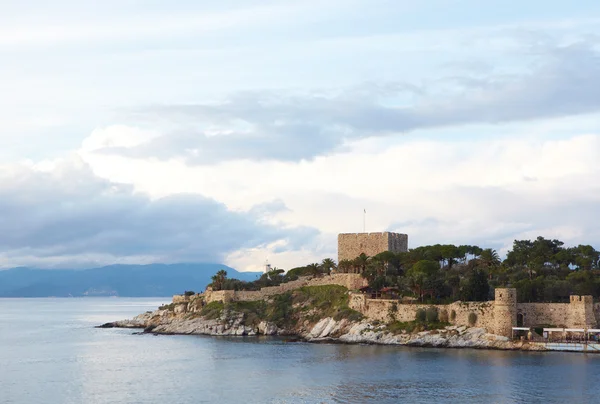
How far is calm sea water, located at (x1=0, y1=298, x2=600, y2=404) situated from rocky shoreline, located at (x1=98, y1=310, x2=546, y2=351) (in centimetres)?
240

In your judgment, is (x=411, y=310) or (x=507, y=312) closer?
(x=507, y=312)

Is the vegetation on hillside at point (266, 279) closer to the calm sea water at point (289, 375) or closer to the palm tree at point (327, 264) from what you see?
the palm tree at point (327, 264)

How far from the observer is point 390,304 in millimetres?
93875

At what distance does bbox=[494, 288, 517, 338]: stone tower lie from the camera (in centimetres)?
8225

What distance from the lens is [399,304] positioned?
9294cm

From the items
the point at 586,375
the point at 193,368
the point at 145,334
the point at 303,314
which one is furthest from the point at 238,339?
the point at 586,375

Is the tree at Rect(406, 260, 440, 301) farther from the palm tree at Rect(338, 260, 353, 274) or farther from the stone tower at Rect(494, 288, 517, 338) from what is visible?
the palm tree at Rect(338, 260, 353, 274)

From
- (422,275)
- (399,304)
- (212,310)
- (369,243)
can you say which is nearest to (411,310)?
(399,304)

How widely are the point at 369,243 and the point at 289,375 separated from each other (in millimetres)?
54747

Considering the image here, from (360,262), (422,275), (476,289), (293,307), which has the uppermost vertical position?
(360,262)

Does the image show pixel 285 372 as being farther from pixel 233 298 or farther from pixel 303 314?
pixel 233 298

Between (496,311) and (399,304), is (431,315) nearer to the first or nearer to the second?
(399,304)

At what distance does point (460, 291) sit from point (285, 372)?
25699mm

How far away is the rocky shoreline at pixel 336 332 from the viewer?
275 feet
